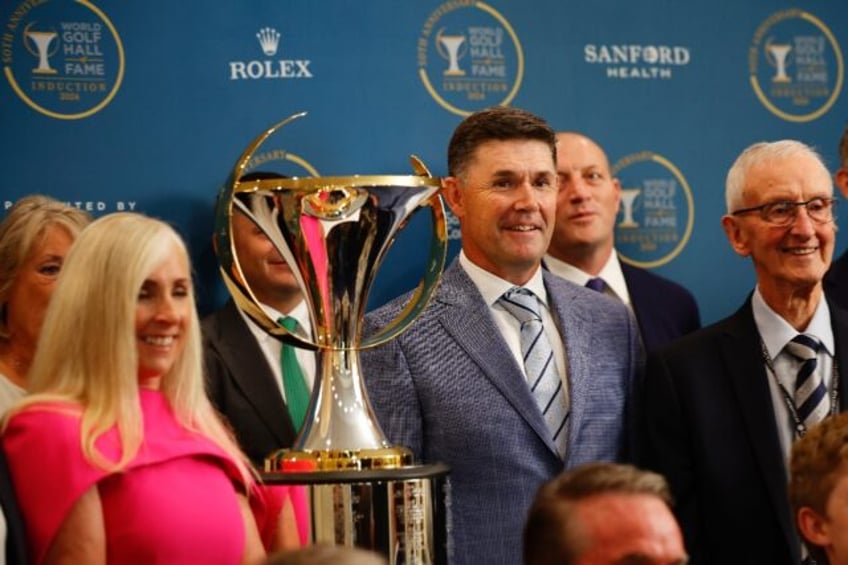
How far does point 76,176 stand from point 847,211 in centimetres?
226

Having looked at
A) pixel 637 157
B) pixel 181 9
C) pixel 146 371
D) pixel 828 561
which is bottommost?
pixel 828 561

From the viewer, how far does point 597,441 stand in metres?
3.68

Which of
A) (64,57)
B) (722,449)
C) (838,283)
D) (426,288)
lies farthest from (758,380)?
(64,57)

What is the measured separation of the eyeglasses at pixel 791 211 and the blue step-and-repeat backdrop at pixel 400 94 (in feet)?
3.21

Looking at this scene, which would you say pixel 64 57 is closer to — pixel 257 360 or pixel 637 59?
pixel 257 360

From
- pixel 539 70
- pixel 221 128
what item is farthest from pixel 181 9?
pixel 539 70

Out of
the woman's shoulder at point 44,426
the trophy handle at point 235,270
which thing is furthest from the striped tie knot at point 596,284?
the woman's shoulder at point 44,426

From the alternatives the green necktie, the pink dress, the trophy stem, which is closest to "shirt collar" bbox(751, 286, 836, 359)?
the green necktie

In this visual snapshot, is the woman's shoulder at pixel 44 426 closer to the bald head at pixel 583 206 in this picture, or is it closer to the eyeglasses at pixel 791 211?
the eyeglasses at pixel 791 211

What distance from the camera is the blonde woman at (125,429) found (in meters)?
2.84

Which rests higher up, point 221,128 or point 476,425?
point 221,128

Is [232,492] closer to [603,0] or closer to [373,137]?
[373,137]

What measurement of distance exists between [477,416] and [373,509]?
746 mm

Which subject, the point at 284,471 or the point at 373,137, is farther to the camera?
the point at 373,137
